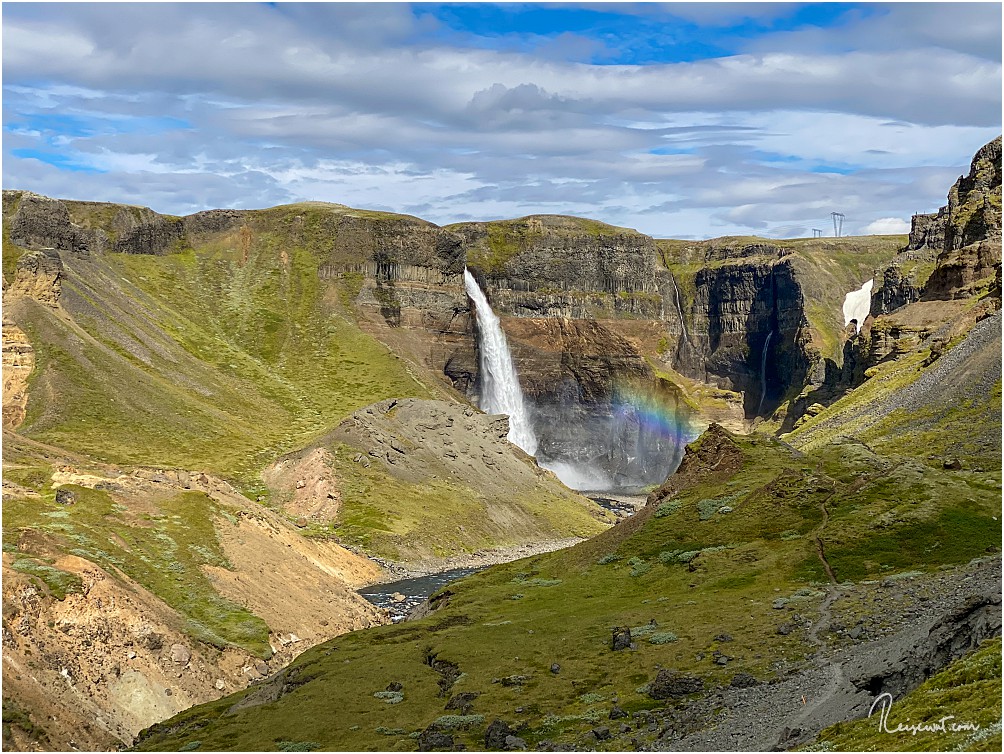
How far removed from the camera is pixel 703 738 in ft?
129

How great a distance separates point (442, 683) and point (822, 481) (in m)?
33.3

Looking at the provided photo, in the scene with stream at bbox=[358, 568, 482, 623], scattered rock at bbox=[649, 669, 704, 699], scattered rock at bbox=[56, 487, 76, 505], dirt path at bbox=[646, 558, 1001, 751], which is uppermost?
dirt path at bbox=[646, 558, 1001, 751]

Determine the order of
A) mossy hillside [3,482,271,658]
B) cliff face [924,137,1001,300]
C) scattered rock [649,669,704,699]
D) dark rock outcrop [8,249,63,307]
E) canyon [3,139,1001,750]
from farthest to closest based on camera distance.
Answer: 1. dark rock outcrop [8,249,63,307]
2. cliff face [924,137,1001,300]
3. mossy hillside [3,482,271,658]
4. canyon [3,139,1001,750]
5. scattered rock [649,669,704,699]

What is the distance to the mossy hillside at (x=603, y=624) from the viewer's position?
48812 mm

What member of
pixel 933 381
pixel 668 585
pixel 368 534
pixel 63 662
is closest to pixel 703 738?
pixel 668 585

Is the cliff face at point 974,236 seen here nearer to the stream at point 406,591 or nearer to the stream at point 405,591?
the stream at point 406,591

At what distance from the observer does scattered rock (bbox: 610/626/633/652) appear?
54.7m

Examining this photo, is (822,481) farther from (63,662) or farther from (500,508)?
(500,508)

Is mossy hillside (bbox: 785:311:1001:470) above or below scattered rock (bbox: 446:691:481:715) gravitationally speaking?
above

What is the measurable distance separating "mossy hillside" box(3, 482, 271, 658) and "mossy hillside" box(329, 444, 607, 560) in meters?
48.4

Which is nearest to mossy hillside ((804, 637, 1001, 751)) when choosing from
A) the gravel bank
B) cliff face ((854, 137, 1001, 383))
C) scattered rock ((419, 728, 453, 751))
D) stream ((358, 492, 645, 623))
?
scattered rock ((419, 728, 453, 751))

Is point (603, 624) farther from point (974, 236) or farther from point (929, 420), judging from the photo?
point (974, 236)

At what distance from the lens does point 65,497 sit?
8738cm

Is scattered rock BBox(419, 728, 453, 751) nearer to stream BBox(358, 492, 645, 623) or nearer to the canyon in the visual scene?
the canyon
